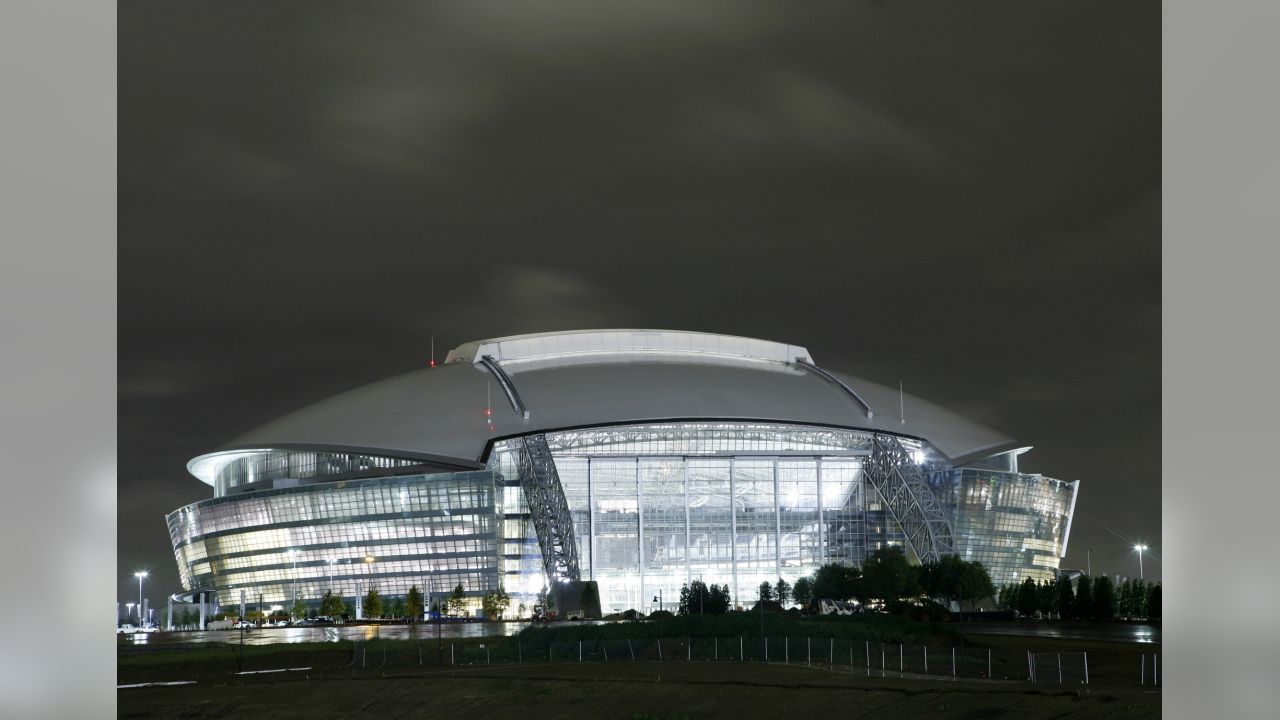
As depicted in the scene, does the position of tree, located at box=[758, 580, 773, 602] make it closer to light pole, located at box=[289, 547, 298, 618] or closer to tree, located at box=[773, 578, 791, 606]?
tree, located at box=[773, 578, 791, 606]

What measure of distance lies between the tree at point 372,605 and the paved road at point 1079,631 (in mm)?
50166

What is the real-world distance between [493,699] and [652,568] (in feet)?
239

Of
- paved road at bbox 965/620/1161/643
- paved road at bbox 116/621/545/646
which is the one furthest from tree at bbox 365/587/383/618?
paved road at bbox 965/620/1161/643

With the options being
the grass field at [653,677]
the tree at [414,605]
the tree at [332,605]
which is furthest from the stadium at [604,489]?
the grass field at [653,677]

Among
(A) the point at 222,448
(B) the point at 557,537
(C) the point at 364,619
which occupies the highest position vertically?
(A) the point at 222,448

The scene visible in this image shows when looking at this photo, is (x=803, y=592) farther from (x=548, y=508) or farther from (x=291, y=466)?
(x=291, y=466)

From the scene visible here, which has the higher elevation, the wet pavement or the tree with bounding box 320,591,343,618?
the wet pavement

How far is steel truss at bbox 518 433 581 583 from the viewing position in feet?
331

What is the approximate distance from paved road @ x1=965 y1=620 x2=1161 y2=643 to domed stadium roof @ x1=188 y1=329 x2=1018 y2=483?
4046cm

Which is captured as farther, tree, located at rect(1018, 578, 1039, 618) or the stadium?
the stadium

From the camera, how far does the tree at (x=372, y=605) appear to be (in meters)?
99.9
